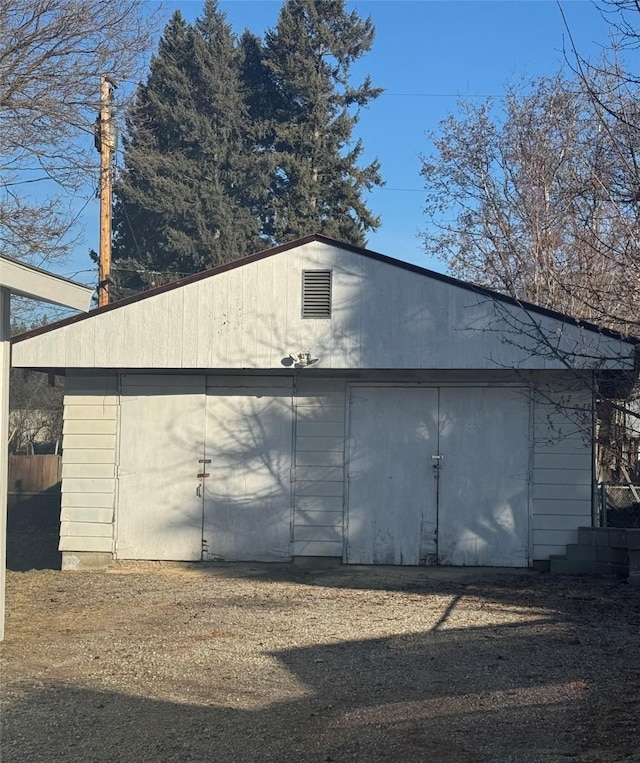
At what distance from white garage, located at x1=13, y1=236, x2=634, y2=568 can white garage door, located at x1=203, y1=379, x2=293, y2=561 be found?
0.06 feet

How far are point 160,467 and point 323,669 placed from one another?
5886 millimetres

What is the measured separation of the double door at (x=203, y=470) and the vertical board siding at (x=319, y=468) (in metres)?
0.15

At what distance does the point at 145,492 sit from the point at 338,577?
290 cm

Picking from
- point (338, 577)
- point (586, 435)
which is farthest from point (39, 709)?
point (586, 435)

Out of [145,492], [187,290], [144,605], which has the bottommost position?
[144,605]

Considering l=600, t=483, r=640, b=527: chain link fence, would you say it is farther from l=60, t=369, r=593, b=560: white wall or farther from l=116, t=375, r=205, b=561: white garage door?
l=116, t=375, r=205, b=561: white garage door

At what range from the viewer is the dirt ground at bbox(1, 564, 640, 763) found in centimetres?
512

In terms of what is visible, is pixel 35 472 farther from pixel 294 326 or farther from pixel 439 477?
pixel 439 477

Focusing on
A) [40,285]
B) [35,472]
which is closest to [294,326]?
[40,285]

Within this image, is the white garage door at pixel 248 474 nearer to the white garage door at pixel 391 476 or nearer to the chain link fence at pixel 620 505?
the white garage door at pixel 391 476

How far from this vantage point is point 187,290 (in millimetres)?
11867

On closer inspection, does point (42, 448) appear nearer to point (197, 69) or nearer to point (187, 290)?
point (197, 69)

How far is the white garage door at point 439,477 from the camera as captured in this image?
11.8 metres

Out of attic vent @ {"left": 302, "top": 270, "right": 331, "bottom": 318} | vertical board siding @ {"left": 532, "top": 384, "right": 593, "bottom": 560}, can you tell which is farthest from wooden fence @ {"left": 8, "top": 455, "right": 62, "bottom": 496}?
vertical board siding @ {"left": 532, "top": 384, "right": 593, "bottom": 560}
